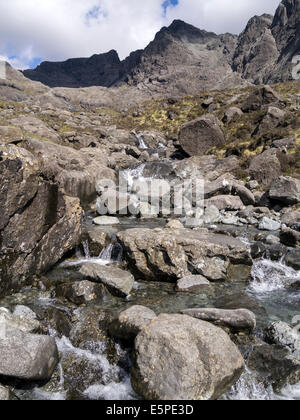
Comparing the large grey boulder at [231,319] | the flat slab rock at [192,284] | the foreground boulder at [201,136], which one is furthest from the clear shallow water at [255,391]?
the foreground boulder at [201,136]

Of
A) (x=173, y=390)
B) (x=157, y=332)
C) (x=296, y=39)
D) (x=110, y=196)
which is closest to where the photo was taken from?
(x=173, y=390)

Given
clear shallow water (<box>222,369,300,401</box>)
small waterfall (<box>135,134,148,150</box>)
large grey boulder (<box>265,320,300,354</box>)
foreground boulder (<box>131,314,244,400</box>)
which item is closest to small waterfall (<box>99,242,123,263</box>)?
foreground boulder (<box>131,314,244,400</box>)

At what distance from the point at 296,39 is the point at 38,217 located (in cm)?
19876

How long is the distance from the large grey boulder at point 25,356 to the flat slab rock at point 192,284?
5.11 metres

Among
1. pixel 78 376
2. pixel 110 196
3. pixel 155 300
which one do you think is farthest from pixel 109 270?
pixel 110 196

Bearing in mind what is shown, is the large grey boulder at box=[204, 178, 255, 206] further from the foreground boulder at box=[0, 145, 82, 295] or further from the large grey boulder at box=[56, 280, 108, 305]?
the large grey boulder at box=[56, 280, 108, 305]

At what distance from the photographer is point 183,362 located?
5.88 metres

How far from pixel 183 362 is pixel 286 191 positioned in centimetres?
1810

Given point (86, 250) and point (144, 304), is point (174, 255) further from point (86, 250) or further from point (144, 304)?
point (86, 250)

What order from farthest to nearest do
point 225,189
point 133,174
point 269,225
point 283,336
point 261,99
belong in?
point 261,99
point 133,174
point 225,189
point 269,225
point 283,336

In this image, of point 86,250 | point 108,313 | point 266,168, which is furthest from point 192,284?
point 266,168

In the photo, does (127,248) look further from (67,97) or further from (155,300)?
(67,97)

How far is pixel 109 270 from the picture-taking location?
1079 centimetres

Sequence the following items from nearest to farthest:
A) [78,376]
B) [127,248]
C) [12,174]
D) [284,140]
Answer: [78,376] → [12,174] → [127,248] → [284,140]
